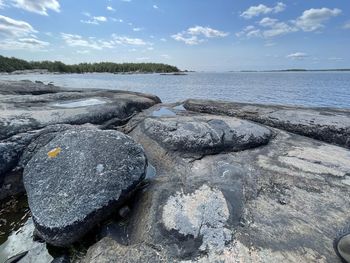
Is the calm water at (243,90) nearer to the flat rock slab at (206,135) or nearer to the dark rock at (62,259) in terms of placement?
the flat rock slab at (206,135)

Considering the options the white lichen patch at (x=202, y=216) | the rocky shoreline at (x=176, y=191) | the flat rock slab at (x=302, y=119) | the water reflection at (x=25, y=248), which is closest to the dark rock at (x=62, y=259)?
the rocky shoreline at (x=176, y=191)

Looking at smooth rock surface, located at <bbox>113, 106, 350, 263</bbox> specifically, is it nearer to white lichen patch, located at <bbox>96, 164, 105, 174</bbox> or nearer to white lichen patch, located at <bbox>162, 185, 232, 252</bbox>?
white lichen patch, located at <bbox>162, 185, 232, 252</bbox>

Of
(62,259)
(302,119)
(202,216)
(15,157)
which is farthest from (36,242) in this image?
(302,119)

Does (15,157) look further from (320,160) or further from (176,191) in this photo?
(320,160)

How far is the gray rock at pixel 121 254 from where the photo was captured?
2965mm

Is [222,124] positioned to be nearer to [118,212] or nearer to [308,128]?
[308,128]

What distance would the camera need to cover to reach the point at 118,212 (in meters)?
3.85

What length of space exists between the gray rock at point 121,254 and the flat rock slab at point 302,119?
18.5 feet

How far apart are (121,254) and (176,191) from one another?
1.30m

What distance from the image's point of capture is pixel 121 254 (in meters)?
3.06

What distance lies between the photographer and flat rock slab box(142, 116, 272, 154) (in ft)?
18.5

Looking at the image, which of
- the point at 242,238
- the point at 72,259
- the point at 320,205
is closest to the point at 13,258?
the point at 72,259

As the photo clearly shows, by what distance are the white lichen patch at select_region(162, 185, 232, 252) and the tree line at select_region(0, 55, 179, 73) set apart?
78.8 metres

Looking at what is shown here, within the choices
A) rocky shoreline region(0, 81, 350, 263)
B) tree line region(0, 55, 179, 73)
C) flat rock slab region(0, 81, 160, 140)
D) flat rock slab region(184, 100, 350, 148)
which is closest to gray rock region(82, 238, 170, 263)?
rocky shoreline region(0, 81, 350, 263)
